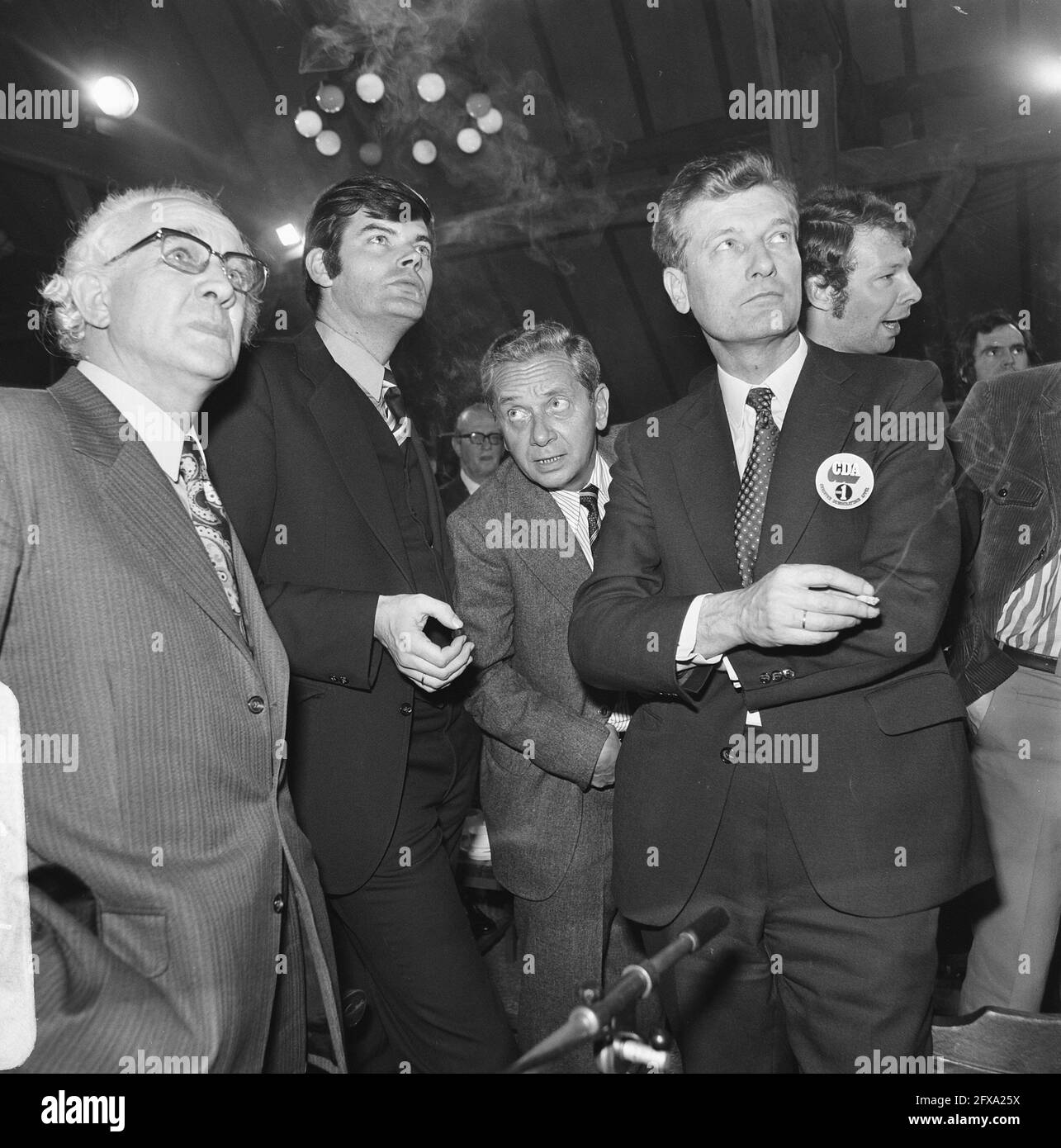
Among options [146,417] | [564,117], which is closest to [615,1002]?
[146,417]

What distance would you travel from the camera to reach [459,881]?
10.5ft

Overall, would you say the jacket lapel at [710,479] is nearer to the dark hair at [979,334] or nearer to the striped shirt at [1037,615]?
the striped shirt at [1037,615]

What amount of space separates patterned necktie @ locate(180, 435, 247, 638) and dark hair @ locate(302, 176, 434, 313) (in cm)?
95

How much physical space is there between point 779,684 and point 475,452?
3918mm

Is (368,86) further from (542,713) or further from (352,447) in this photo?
(542,713)

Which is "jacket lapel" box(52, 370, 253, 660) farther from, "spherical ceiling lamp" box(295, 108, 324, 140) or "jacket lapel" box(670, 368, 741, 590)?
"spherical ceiling lamp" box(295, 108, 324, 140)

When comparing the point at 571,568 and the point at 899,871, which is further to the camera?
the point at 571,568

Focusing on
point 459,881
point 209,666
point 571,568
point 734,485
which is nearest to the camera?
point 209,666

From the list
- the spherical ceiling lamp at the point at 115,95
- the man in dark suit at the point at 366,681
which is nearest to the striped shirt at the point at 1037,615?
the man in dark suit at the point at 366,681

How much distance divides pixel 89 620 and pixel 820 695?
1.16 m

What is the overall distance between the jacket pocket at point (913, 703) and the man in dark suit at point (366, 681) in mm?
765

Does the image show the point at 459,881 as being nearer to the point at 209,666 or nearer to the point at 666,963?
the point at 209,666

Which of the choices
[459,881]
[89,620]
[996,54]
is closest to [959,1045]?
[89,620]

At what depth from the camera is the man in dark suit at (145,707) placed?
130 centimetres
